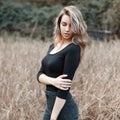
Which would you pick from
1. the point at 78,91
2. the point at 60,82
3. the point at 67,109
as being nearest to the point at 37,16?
the point at 78,91

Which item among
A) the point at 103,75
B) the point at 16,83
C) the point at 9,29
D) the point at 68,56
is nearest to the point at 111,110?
the point at 103,75

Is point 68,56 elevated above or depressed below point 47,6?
above

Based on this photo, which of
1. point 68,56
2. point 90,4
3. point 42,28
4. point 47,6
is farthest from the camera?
point 47,6

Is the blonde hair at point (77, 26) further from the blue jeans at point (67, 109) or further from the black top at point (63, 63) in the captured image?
the blue jeans at point (67, 109)

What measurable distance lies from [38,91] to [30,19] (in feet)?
27.9

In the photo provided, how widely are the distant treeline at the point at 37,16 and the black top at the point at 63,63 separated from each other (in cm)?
759

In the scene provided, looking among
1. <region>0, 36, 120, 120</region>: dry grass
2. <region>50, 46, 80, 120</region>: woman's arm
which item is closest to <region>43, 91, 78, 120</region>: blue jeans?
<region>50, 46, 80, 120</region>: woman's arm

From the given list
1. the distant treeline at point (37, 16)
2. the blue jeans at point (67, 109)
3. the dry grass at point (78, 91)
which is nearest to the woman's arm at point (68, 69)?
the blue jeans at point (67, 109)

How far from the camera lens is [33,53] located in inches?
257

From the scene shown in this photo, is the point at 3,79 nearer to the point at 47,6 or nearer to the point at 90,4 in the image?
the point at 90,4

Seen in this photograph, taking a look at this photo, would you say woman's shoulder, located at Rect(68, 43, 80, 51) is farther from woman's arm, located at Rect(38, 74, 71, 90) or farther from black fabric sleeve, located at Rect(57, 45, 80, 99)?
Answer: woman's arm, located at Rect(38, 74, 71, 90)

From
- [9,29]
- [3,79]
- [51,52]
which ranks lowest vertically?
[9,29]

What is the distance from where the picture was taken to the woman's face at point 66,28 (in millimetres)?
2553

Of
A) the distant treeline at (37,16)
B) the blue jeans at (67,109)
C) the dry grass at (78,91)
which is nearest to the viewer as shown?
the blue jeans at (67,109)
